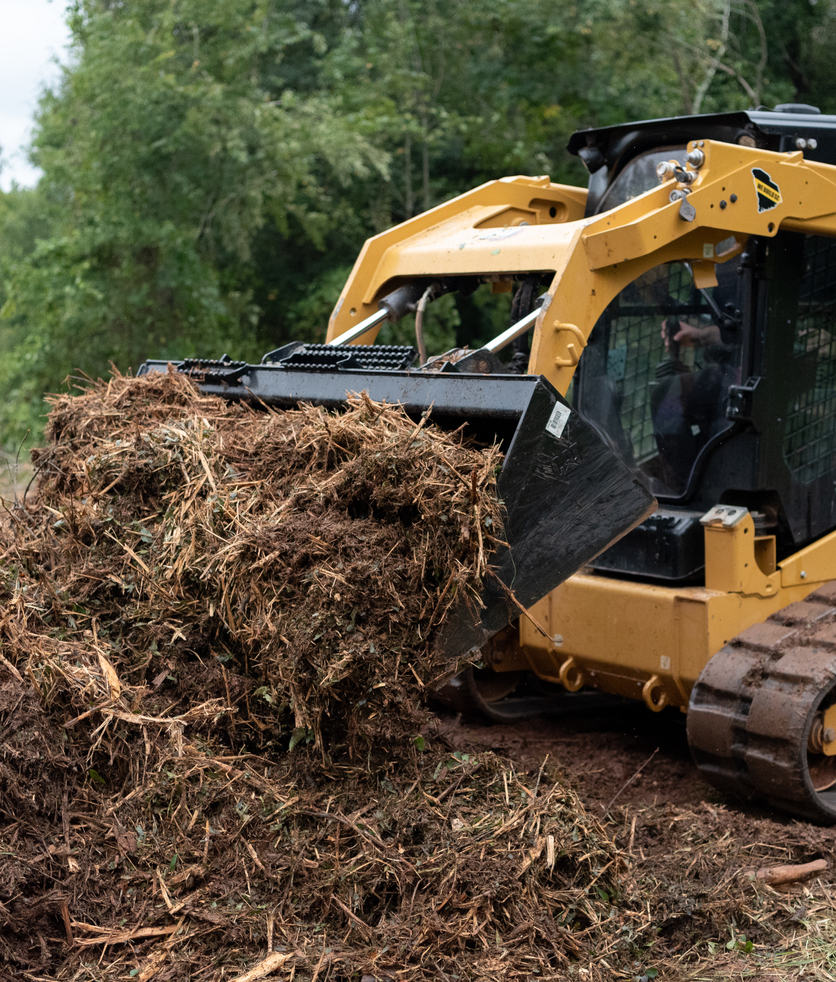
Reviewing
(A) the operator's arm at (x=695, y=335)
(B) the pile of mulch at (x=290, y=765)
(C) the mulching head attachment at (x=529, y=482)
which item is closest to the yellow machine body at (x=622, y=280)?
(C) the mulching head attachment at (x=529, y=482)

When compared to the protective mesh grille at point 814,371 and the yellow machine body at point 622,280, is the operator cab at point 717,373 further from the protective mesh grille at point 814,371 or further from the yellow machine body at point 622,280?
the yellow machine body at point 622,280

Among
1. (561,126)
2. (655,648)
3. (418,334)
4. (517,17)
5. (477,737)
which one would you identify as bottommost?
(477,737)

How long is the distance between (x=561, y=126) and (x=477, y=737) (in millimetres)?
11169

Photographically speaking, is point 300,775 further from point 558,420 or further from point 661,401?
point 661,401

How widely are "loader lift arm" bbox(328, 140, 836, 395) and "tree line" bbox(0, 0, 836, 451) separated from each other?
7.46 meters

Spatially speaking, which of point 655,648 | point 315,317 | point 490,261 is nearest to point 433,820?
point 655,648

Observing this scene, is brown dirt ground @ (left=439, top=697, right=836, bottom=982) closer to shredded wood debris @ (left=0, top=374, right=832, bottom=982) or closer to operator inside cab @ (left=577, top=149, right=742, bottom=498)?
shredded wood debris @ (left=0, top=374, right=832, bottom=982)

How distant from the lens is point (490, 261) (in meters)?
4.22

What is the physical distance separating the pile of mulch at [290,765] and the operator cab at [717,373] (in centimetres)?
159

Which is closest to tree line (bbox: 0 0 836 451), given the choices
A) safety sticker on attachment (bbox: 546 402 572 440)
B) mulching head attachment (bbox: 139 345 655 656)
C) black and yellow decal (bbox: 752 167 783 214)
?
black and yellow decal (bbox: 752 167 783 214)

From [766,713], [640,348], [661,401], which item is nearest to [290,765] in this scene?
[766,713]

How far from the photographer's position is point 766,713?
12.8 ft

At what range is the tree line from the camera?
A: 1145 cm

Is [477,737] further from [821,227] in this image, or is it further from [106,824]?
[821,227]
